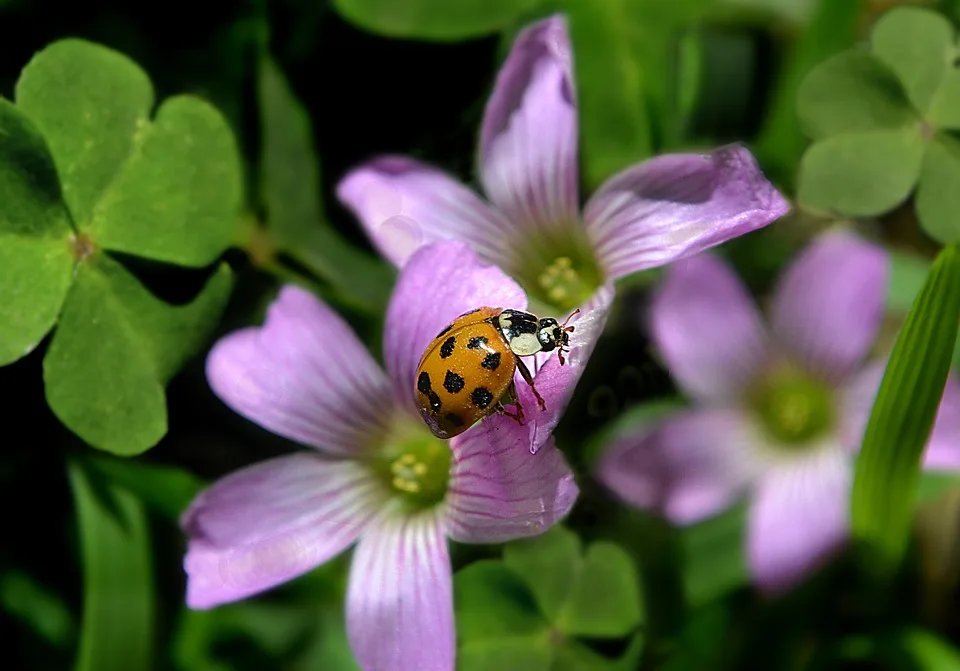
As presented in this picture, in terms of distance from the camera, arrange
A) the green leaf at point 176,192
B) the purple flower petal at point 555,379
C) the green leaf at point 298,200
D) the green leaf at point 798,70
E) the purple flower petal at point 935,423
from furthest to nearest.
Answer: the green leaf at point 798,70, the green leaf at point 298,200, the purple flower petal at point 935,423, the green leaf at point 176,192, the purple flower petal at point 555,379

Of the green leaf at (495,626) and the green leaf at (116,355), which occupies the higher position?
the green leaf at (116,355)

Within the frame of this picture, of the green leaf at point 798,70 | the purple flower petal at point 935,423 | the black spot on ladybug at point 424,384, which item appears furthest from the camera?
the green leaf at point 798,70

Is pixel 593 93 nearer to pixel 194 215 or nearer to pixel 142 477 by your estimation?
pixel 194 215

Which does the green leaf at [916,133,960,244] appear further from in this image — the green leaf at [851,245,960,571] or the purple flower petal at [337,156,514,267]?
the purple flower petal at [337,156,514,267]

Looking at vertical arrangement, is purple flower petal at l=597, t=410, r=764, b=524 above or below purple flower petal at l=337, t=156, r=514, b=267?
below

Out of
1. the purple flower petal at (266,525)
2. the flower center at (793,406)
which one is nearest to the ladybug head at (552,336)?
the purple flower petal at (266,525)

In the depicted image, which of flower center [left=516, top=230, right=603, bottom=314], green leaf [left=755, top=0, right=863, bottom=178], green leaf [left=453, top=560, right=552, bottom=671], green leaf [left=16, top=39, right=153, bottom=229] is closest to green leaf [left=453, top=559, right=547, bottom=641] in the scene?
green leaf [left=453, top=560, right=552, bottom=671]

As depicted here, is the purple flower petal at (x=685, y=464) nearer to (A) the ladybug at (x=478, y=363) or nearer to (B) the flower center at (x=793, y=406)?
(B) the flower center at (x=793, y=406)
